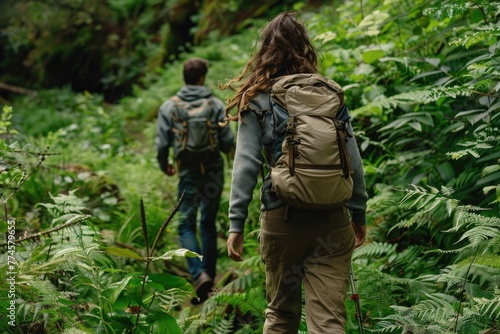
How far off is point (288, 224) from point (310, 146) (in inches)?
17.2

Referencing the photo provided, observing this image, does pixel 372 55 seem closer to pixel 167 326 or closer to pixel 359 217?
pixel 359 217

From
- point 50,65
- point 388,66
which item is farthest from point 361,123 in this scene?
point 50,65

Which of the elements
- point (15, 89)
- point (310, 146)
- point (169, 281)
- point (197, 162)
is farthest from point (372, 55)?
point (15, 89)

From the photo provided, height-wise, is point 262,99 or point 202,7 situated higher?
point 202,7

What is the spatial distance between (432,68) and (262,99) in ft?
8.81

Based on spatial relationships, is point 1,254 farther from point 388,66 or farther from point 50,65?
point 50,65

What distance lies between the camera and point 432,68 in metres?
5.09

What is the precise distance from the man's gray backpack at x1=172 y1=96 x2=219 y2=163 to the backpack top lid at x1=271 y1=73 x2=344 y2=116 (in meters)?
2.43

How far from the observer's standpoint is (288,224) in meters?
2.83

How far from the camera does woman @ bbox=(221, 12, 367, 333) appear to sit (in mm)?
2832

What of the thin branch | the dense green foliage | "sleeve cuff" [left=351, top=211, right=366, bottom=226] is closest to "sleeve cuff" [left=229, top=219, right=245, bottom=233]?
the dense green foliage

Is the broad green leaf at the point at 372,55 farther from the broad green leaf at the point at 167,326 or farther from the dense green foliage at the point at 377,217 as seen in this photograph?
the broad green leaf at the point at 167,326

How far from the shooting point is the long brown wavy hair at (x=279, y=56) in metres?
3.10

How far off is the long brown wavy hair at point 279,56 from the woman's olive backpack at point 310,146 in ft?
0.76
